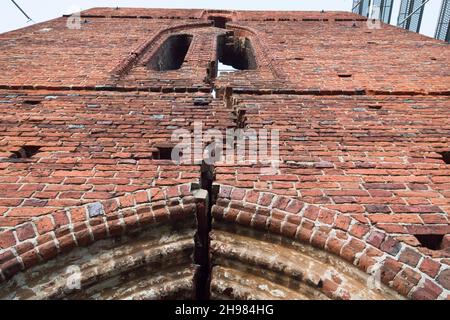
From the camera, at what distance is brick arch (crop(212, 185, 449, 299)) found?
1778 millimetres

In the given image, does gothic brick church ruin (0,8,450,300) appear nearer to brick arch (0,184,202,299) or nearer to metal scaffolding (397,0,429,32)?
brick arch (0,184,202,299)

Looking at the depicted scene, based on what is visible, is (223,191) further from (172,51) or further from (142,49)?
(172,51)

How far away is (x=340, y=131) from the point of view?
3.05 m

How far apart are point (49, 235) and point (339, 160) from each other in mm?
2016

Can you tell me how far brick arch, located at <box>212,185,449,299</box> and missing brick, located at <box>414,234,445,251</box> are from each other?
18 cm

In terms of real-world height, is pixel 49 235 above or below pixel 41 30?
below

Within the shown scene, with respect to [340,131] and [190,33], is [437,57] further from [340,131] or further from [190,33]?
[190,33]

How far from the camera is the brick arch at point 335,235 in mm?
1778

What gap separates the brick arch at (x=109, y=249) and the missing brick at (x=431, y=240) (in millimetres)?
1353

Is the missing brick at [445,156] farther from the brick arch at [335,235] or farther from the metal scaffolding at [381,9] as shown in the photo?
the metal scaffolding at [381,9]

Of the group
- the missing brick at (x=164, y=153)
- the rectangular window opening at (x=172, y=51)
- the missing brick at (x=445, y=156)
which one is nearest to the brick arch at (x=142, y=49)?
the rectangular window opening at (x=172, y=51)

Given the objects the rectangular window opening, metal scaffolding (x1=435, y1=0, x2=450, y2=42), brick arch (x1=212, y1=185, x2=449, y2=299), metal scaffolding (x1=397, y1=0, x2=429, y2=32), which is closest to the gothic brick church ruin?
brick arch (x1=212, y1=185, x2=449, y2=299)

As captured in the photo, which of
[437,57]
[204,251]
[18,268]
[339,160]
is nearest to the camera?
[18,268]
